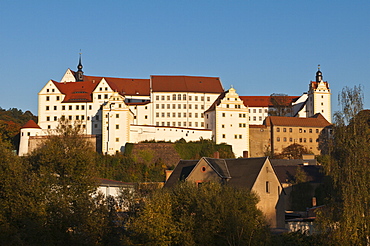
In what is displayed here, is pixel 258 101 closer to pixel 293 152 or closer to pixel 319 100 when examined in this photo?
pixel 319 100

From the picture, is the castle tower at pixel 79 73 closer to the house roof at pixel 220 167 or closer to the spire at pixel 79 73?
the spire at pixel 79 73

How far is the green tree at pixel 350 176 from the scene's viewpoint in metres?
31.3

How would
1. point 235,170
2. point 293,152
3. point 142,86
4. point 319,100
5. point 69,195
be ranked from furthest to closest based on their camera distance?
point 319,100, point 142,86, point 293,152, point 235,170, point 69,195

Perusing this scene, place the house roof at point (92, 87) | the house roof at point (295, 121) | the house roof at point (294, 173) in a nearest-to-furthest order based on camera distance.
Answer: the house roof at point (294, 173), the house roof at point (92, 87), the house roof at point (295, 121)

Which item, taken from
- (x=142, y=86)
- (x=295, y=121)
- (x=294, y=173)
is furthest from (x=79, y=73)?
(x=294, y=173)

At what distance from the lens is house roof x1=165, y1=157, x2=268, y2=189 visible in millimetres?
46222

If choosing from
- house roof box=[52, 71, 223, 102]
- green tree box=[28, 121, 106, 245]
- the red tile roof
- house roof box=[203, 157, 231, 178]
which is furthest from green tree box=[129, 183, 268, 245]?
the red tile roof

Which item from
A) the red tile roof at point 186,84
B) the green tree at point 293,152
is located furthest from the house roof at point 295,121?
the red tile roof at point 186,84

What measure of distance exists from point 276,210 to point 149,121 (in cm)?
5266

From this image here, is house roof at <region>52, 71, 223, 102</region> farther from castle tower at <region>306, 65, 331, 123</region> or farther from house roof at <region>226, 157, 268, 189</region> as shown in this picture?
house roof at <region>226, 157, 268, 189</region>

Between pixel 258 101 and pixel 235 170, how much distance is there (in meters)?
67.2

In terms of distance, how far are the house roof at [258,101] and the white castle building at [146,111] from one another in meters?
8.68

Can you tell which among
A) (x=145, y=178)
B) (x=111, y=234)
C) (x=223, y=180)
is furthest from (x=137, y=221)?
(x=145, y=178)

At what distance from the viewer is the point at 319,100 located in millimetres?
110250
